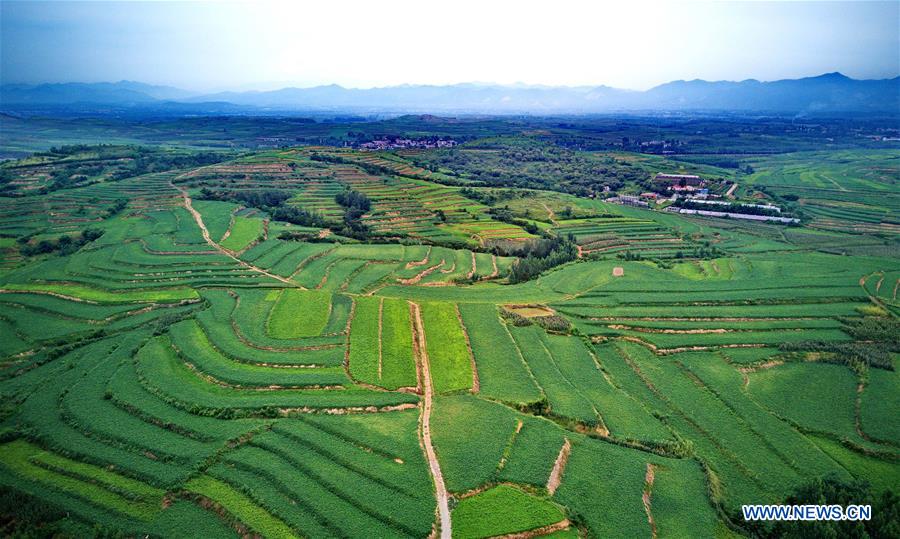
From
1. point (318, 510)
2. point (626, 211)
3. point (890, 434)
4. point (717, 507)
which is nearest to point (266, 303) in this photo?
point (318, 510)

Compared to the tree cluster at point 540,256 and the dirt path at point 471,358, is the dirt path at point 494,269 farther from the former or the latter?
the dirt path at point 471,358

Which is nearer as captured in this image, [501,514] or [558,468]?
[501,514]

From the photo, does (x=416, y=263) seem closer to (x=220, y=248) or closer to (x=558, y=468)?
(x=220, y=248)

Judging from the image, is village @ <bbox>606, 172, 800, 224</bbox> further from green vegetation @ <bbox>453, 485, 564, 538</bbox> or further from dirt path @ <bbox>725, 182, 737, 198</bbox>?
green vegetation @ <bbox>453, 485, 564, 538</bbox>

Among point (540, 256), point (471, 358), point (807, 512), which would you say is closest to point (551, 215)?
point (540, 256)

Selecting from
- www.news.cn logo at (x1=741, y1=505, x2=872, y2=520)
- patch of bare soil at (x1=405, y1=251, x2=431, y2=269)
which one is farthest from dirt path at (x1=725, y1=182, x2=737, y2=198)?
www.news.cn logo at (x1=741, y1=505, x2=872, y2=520)

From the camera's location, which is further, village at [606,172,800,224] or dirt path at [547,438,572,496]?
village at [606,172,800,224]

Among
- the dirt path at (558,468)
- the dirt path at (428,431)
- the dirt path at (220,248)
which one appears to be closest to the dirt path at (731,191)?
the dirt path at (428,431)

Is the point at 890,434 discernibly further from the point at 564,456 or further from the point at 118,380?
the point at 118,380
